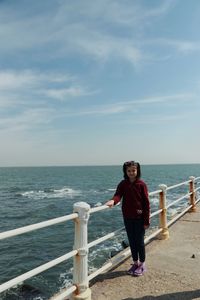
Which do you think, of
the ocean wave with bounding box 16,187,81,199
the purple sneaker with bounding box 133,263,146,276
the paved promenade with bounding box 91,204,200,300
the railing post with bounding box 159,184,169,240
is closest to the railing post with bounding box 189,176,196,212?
the railing post with bounding box 159,184,169,240

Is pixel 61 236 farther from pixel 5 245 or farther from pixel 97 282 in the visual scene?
pixel 97 282

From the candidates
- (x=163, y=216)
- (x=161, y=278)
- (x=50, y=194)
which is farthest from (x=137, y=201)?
(x=50, y=194)

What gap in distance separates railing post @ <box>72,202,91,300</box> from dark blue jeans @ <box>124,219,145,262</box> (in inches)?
44.8

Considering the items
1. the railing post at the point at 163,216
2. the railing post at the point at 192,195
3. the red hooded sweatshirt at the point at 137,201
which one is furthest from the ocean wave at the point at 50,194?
the red hooded sweatshirt at the point at 137,201

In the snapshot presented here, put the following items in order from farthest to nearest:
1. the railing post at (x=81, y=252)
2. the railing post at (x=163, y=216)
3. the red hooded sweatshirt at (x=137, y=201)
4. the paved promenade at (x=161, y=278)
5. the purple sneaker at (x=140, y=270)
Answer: the railing post at (x=163, y=216) → the purple sneaker at (x=140, y=270) → the red hooded sweatshirt at (x=137, y=201) → the paved promenade at (x=161, y=278) → the railing post at (x=81, y=252)

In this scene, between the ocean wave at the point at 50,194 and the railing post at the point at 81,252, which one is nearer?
the railing post at the point at 81,252

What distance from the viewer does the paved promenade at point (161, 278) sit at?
4738 mm

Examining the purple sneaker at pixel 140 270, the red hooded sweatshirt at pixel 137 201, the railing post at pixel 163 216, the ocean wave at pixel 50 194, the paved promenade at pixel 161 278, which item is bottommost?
the ocean wave at pixel 50 194

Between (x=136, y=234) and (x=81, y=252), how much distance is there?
1.27 meters

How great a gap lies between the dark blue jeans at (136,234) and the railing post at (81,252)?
114 cm

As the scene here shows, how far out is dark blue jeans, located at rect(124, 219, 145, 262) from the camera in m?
5.33

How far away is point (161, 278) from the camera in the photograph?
17.6 ft

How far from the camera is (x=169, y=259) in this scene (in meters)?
6.36

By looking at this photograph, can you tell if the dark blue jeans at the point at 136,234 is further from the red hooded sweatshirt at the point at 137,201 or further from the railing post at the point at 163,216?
the railing post at the point at 163,216
